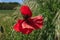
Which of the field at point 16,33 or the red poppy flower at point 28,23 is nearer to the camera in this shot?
the red poppy flower at point 28,23

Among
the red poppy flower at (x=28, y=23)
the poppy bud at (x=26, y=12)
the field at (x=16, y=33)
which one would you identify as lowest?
the field at (x=16, y=33)

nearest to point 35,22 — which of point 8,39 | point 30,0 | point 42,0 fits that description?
point 42,0

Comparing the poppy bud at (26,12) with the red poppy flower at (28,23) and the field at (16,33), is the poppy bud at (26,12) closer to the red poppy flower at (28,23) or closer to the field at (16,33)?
the red poppy flower at (28,23)

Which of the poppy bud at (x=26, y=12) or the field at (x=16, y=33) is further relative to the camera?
the field at (x=16, y=33)

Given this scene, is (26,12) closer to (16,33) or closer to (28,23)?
(28,23)

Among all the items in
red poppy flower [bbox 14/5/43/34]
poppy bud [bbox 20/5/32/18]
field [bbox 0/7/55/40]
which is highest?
poppy bud [bbox 20/5/32/18]

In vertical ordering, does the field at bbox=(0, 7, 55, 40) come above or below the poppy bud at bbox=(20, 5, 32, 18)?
below

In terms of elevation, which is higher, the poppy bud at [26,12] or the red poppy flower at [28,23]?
the poppy bud at [26,12]

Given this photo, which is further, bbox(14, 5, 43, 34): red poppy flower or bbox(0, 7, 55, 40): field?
bbox(0, 7, 55, 40): field

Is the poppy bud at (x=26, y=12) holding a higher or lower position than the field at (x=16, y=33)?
higher

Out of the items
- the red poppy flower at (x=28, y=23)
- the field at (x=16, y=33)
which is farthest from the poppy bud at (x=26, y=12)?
the field at (x=16, y=33)

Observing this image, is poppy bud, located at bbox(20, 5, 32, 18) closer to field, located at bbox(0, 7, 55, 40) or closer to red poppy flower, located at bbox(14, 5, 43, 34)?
red poppy flower, located at bbox(14, 5, 43, 34)

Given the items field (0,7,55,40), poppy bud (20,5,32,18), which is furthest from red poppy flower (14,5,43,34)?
field (0,7,55,40)

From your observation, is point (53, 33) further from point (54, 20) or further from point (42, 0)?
point (42, 0)
